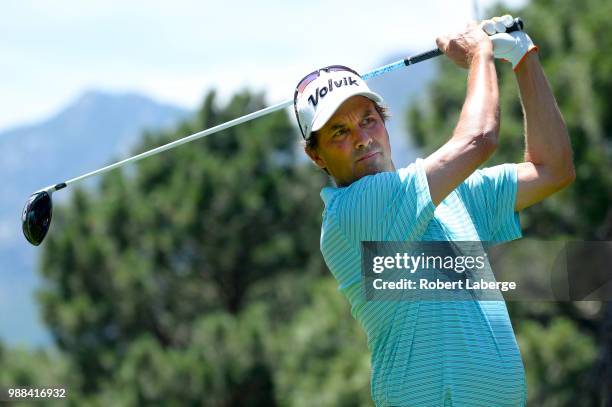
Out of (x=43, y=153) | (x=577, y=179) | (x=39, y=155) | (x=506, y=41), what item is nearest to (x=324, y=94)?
(x=506, y=41)

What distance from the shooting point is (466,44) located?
2.33 meters

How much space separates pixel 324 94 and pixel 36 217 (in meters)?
1.11

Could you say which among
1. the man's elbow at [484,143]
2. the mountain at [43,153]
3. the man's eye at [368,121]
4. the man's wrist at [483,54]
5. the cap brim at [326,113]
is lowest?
the man's elbow at [484,143]

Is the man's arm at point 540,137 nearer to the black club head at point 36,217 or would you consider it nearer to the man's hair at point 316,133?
the man's hair at point 316,133

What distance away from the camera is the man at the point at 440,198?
7.00ft

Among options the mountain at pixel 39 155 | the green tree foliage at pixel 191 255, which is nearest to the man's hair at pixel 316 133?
the green tree foliage at pixel 191 255

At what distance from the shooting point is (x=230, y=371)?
55.3 feet

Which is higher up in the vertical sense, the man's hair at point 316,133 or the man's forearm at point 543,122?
the man's hair at point 316,133

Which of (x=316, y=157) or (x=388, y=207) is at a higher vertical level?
(x=316, y=157)

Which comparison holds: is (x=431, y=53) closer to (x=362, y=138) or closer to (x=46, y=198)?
(x=362, y=138)

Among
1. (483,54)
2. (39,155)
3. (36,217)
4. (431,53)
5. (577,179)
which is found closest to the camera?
(483,54)

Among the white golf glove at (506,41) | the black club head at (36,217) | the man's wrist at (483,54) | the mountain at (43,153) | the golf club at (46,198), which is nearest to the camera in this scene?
the man's wrist at (483,54)

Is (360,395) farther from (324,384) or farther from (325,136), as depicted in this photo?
(325,136)

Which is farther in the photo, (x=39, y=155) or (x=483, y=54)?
(x=39, y=155)
